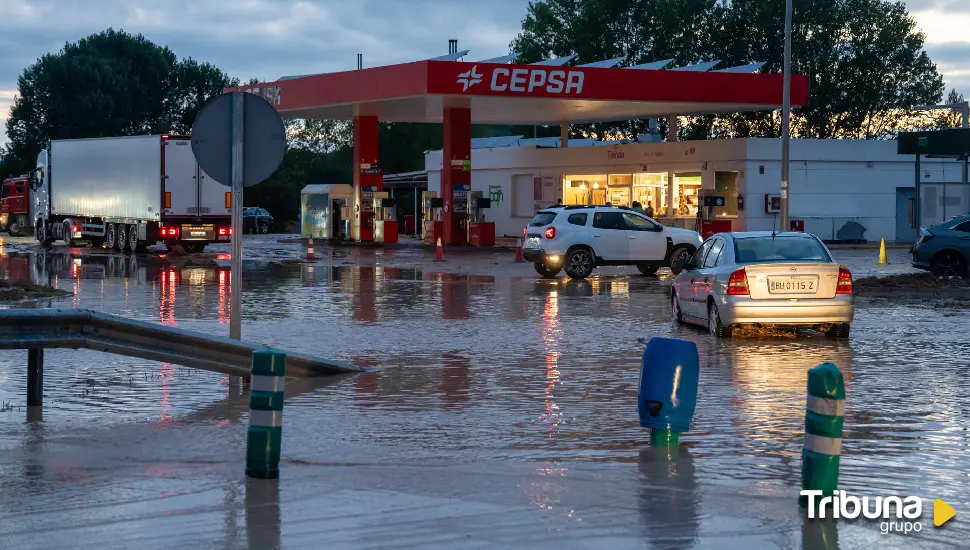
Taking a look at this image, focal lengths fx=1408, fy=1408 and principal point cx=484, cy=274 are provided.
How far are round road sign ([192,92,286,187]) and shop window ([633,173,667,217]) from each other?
40585 mm

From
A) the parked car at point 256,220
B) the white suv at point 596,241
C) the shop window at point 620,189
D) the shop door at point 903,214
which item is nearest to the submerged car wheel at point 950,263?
the white suv at point 596,241

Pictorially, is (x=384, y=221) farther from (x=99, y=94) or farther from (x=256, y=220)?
(x=99, y=94)

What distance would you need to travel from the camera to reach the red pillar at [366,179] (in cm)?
5175

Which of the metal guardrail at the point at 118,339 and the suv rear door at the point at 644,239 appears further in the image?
the suv rear door at the point at 644,239

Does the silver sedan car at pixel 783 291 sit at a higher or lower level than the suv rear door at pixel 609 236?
lower

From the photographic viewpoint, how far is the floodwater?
23.4 feet

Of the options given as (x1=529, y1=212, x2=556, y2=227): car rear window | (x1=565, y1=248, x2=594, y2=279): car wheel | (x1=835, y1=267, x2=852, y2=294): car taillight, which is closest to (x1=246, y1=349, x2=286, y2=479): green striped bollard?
(x1=835, y1=267, x2=852, y2=294): car taillight

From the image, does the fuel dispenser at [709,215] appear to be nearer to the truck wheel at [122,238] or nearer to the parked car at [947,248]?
the parked car at [947,248]

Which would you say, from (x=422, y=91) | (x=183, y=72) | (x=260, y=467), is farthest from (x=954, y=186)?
(x=183, y=72)

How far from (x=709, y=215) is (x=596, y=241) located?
56.7ft

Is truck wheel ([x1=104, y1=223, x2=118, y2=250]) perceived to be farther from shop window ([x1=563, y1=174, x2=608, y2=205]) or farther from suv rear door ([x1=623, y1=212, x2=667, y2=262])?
suv rear door ([x1=623, y1=212, x2=667, y2=262])

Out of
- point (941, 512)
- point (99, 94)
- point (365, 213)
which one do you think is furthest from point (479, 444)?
point (99, 94)

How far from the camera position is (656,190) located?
5284cm

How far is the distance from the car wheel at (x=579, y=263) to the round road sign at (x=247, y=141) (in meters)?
19.6
